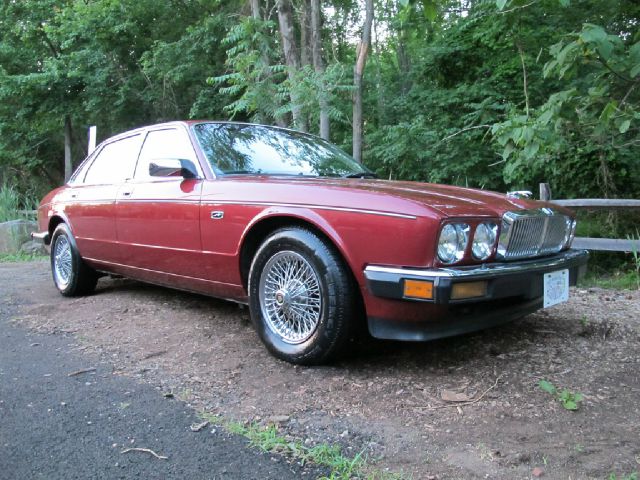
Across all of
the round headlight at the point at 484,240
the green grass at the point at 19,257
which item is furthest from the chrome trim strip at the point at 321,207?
the green grass at the point at 19,257

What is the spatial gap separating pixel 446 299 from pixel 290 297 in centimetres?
97

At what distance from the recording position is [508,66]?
10.2m

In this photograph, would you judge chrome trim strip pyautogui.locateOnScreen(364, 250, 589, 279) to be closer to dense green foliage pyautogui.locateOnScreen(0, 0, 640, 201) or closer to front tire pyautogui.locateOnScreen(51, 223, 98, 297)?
dense green foliage pyautogui.locateOnScreen(0, 0, 640, 201)

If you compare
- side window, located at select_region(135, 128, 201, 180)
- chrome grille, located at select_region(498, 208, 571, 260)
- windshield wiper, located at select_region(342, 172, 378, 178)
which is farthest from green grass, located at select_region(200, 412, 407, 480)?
windshield wiper, located at select_region(342, 172, 378, 178)

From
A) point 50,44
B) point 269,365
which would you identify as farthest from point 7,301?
point 50,44

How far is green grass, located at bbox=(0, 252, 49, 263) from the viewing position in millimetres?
9047

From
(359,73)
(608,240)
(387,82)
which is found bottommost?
(608,240)

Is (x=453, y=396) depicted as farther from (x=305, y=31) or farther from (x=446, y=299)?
(x=305, y=31)

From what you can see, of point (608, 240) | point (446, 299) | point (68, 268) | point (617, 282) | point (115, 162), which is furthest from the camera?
point (617, 282)

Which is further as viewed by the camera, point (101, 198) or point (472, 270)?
point (101, 198)

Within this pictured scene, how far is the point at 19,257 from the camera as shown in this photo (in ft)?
30.5

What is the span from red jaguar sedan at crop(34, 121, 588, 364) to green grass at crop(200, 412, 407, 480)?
2.25ft

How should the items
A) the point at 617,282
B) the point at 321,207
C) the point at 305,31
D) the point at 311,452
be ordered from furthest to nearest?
the point at 305,31
the point at 617,282
the point at 321,207
the point at 311,452

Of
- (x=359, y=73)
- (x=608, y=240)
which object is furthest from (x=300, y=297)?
(x=359, y=73)
